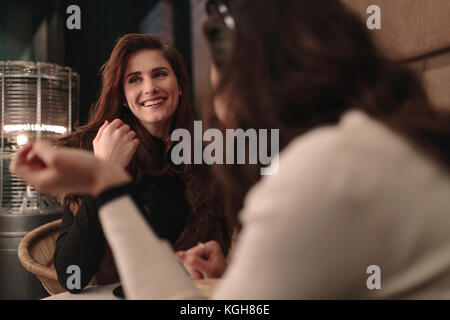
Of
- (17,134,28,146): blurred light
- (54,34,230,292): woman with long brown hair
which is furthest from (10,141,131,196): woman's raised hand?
(17,134,28,146): blurred light

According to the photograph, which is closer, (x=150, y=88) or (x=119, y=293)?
(x=119, y=293)

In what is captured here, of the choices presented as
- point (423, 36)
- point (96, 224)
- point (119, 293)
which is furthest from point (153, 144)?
point (423, 36)

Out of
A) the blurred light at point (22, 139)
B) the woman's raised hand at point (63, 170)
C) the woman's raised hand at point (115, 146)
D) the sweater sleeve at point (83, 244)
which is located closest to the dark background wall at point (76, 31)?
the blurred light at point (22, 139)

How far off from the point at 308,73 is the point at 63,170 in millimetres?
330

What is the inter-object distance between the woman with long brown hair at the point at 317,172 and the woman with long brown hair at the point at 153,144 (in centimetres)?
54

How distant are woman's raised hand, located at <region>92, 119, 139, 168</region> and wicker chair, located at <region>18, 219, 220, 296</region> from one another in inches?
11.9

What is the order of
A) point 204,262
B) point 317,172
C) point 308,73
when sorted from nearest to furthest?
point 317,172 < point 308,73 < point 204,262

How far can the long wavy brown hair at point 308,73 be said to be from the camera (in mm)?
449

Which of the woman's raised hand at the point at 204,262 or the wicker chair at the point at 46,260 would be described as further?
the wicker chair at the point at 46,260

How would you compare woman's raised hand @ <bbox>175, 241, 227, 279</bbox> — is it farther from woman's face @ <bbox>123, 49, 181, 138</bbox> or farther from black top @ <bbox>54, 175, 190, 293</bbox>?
woman's face @ <bbox>123, 49, 181, 138</bbox>

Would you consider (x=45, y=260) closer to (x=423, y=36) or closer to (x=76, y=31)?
(x=76, y=31)

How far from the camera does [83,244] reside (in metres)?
0.85

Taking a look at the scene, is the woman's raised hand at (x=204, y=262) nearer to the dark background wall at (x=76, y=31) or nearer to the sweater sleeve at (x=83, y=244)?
the sweater sleeve at (x=83, y=244)
